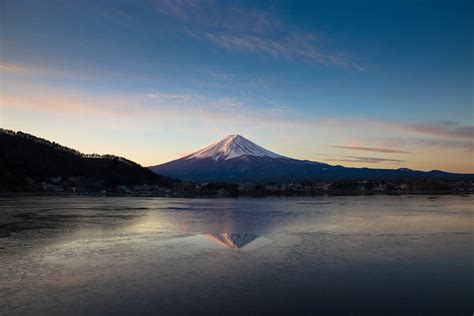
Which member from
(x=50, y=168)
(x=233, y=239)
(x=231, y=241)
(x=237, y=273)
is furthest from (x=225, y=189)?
(x=237, y=273)

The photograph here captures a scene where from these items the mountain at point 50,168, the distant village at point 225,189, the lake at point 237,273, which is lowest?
the lake at point 237,273

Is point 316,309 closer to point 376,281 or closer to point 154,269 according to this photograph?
point 376,281

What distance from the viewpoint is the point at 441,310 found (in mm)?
4977

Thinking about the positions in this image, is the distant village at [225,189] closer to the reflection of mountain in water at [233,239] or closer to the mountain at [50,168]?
the mountain at [50,168]

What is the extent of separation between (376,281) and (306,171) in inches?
5019

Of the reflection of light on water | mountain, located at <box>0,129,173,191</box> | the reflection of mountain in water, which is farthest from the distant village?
the reflection of light on water

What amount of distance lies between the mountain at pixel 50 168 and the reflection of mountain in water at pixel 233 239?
1870 inches

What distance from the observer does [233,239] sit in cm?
1114

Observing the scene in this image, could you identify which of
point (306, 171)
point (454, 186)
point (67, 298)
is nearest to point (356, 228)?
point (67, 298)

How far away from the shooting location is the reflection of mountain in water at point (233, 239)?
1024 centimetres

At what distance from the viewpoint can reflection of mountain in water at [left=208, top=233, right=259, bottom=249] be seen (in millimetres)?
10242

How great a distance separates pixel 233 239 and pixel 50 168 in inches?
2396

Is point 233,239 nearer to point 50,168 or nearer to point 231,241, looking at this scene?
point 231,241

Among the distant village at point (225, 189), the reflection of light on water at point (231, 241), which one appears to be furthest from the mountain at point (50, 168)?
the reflection of light on water at point (231, 241)
